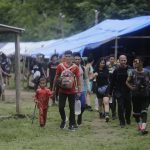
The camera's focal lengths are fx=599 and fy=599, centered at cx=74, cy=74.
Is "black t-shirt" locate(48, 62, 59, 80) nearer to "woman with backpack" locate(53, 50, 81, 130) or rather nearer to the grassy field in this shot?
the grassy field

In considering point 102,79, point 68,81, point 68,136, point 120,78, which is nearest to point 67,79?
point 68,81

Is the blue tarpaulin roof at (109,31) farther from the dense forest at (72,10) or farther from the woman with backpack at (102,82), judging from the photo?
the woman with backpack at (102,82)

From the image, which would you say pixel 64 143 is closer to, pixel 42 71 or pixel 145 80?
pixel 145 80

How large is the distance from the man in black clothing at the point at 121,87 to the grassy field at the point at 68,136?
0.44m

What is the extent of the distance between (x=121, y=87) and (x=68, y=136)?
2.14 meters

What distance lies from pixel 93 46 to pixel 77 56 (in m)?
10.1

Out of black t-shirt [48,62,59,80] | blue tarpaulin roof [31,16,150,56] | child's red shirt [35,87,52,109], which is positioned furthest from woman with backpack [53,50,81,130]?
blue tarpaulin roof [31,16,150,56]

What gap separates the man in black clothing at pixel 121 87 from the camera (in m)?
14.0

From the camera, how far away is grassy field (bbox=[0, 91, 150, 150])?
1124 centimetres

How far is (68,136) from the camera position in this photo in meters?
12.7

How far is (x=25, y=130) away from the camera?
43.2 feet

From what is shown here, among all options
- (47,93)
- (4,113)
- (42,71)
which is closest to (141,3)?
(42,71)

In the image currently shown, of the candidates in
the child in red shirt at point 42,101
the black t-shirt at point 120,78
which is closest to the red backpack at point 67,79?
the child in red shirt at point 42,101

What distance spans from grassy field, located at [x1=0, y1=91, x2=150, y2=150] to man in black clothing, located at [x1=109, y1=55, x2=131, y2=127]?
44 cm
